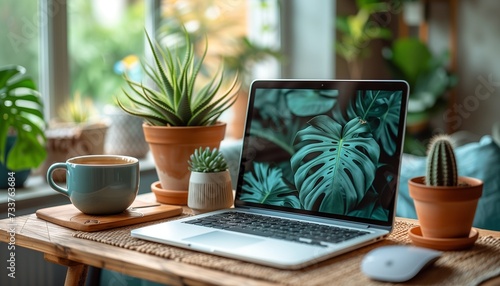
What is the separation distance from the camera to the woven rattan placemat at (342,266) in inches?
37.3

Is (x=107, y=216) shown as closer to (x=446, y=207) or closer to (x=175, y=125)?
(x=175, y=125)

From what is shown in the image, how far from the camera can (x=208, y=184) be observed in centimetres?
137

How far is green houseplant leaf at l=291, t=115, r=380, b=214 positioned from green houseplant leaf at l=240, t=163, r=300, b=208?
0.03 metres

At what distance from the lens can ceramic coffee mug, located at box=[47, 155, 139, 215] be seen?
127 cm

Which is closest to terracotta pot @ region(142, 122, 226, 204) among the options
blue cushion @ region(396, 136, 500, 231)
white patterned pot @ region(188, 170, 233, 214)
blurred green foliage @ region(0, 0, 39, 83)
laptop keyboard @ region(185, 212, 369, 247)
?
white patterned pot @ region(188, 170, 233, 214)

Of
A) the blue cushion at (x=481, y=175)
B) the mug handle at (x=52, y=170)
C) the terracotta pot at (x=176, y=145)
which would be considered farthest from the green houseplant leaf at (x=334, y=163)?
the blue cushion at (x=481, y=175)

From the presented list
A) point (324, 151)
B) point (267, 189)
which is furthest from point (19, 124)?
point (324, 151)

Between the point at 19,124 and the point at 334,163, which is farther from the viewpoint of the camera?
the point at 19,124

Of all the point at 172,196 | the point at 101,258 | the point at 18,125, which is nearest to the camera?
the point at 101,258

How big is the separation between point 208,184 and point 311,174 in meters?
0.21

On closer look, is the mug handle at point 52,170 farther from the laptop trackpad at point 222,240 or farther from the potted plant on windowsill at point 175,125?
the laptop trackpad at point 222,240

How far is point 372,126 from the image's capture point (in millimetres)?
1240

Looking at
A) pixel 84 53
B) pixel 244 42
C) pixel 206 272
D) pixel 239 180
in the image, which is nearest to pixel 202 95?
pixel 239 180

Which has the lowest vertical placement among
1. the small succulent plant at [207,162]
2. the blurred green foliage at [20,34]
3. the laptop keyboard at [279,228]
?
the laptop keyboard at [279,228]
